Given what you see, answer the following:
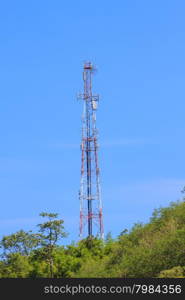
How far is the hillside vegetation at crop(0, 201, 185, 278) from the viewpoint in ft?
114

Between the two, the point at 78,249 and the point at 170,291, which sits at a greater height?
the point at 78,249

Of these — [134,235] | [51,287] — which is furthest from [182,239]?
[51,287]

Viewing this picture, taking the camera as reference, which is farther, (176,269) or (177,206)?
(177,206)

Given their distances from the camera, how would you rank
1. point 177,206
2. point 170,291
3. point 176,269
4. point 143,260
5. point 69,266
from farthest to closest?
1. point 69,266
2. point 177,206
3. point 143,260
4. point 176,269
5. point 170,291

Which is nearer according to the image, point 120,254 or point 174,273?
point 174,273

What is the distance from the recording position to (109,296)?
24.5m

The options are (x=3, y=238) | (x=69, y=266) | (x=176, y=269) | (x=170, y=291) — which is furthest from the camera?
(x=3, y=238)

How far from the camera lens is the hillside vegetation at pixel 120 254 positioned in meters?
34.7

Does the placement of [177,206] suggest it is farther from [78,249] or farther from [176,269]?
[78,249]

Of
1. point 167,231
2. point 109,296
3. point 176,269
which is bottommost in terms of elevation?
point 109,296

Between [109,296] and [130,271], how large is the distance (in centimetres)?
1315

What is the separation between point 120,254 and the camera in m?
41.6

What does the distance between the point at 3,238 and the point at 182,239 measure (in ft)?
120

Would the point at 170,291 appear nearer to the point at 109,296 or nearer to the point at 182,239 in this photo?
the point at 109,296
